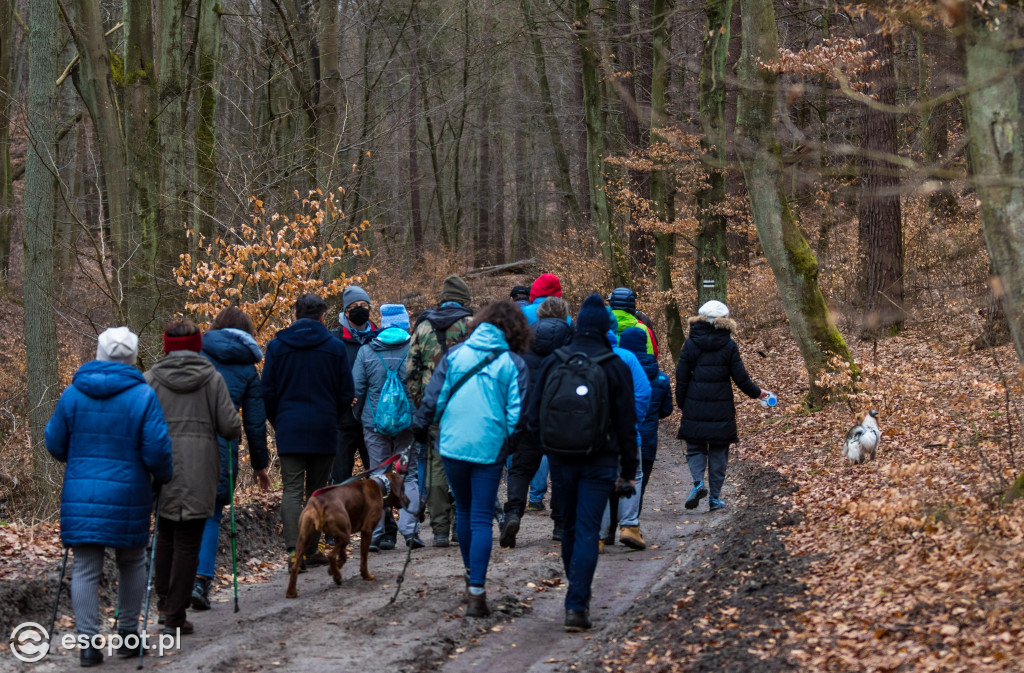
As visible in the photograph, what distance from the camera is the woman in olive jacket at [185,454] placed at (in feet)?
20.3

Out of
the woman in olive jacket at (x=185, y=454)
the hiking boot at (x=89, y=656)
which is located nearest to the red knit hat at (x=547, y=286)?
the woman in olive jacket at (x=185, y=454)

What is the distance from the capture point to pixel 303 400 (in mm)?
7512

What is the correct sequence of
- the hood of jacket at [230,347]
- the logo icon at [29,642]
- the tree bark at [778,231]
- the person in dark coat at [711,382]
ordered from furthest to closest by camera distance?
1. the tree bark at [778,231]
2. the person in dark coat at [711,382]
3. the hood of jacket at [230,347]
4. the logo icon at [29,642]

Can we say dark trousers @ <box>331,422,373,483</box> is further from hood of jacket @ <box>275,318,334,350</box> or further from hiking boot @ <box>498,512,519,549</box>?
hood of jacket @ <box>275,318,334,350</box>

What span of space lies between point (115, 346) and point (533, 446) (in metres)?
4.09

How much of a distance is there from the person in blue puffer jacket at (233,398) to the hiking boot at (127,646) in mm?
1043

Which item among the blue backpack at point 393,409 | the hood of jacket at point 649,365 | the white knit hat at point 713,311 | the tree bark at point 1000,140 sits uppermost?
the tree bark at point 1000,140

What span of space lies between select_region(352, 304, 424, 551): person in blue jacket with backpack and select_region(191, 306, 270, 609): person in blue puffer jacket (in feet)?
4.74

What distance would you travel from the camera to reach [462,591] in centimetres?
706

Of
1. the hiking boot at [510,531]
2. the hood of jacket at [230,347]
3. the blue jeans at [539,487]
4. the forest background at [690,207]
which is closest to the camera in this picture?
the forest background at [690,207]

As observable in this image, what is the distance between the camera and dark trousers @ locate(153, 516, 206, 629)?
20.2ft

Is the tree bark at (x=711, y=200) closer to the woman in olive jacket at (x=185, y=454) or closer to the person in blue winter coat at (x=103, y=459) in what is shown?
the woman in olive jacket at (x=185, y=454)

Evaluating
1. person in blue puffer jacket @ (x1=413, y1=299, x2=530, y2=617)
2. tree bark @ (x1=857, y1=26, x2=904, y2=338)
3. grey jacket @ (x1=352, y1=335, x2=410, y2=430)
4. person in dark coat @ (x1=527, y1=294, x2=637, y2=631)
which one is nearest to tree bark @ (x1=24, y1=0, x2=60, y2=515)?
grey jacket @ (x1=352, y1=335, x2=410, y2=430)

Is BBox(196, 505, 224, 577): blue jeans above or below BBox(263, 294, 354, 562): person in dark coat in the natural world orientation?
below
